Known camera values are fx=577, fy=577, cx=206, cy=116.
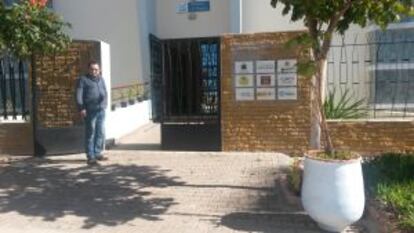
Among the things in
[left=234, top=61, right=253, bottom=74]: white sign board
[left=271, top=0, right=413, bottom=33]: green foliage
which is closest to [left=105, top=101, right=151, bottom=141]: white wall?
[left=234, top=61, right=253, bottom=74]: white sign board

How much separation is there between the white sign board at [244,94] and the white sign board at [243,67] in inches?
12.5

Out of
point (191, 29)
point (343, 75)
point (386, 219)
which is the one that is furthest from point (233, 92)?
point (191, 29)

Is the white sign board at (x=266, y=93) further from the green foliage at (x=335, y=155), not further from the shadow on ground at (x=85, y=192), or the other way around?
the green foliage at (x=335, y=155)

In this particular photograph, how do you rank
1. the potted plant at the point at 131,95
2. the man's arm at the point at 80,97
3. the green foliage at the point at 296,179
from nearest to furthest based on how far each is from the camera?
the green foliage at the point at 296,179 < the man's arm at the point at 80,97 < the potted plant at the point at 131,95

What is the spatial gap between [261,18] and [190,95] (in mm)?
4972

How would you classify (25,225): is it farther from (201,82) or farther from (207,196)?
(201,82)

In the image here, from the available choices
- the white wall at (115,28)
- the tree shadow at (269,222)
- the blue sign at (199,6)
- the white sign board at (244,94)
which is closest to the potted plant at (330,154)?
the tree shadow at (269,222)

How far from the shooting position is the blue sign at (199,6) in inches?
626

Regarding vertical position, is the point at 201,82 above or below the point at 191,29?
below

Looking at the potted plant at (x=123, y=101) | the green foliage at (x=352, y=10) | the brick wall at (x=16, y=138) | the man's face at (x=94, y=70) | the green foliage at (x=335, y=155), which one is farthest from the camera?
the potted plant at (x=123, y=101)

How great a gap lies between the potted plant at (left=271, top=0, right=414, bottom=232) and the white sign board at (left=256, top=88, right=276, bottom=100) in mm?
3169

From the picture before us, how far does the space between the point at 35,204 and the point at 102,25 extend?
9506 millimetres

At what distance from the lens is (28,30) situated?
28.4 ft

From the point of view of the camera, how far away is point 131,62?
16.0m
